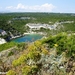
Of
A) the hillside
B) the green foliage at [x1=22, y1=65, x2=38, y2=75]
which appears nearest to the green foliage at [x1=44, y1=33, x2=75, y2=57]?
the hillside

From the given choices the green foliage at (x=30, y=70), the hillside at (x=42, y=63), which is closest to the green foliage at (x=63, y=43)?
the hillside at (x=42, y=63)

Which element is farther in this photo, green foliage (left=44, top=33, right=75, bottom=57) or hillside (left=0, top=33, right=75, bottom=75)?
green foliage (left=44, top=33, right=75, bottom=57)

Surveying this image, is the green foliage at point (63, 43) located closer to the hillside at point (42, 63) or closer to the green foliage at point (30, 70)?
the hillside at point (42, 63)

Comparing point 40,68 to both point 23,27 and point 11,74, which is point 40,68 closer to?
point 11,74

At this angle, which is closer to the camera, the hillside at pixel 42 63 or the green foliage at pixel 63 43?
the hillside at pixel 42 63

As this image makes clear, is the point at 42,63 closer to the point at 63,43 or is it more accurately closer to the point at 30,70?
the point at 30,70

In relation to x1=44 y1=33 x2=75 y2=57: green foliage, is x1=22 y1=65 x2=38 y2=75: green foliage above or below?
below

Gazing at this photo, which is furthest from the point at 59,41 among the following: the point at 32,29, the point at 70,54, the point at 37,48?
the point at 32,29

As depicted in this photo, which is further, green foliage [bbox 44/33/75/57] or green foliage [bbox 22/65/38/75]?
green foliage [bbox 44/33/75/57]

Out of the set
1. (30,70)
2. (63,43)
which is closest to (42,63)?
(30,70)

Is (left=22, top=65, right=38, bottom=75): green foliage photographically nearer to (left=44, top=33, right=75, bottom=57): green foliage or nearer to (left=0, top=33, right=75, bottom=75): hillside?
(left=0, top=33, right=75, bottom=75): hillside

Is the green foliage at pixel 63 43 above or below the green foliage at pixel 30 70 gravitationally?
above
